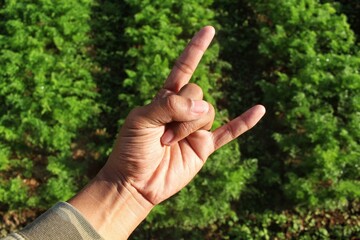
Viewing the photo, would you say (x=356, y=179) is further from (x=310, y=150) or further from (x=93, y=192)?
(x=93, y=192)

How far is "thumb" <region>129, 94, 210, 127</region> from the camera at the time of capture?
2568 mm

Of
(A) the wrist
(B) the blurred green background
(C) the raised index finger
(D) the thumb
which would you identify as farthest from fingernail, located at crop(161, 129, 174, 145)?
(B) the blurred green background

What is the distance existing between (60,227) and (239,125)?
1.28m

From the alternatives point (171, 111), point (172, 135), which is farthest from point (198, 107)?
point (172, 135)

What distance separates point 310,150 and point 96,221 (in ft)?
10.2

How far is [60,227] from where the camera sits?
2.49 metres

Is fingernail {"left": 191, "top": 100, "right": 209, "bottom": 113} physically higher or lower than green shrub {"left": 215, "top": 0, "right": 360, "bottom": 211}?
higher

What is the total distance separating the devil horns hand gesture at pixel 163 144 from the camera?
8.84 feet

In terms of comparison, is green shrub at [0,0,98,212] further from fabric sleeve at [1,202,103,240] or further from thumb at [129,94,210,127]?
thumb at [129,94,210,127]

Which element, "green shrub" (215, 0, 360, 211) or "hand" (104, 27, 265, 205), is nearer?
"hand" (104, 27, 265, 205)

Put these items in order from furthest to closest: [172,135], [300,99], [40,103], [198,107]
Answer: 1. [300,99]
2. [40,103]
3. [172,135]
4. [198,107]

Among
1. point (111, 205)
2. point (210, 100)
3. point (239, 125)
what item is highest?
point (239, 125)

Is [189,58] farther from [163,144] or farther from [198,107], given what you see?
[163,144]

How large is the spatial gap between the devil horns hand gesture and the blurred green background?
1.82 metres
